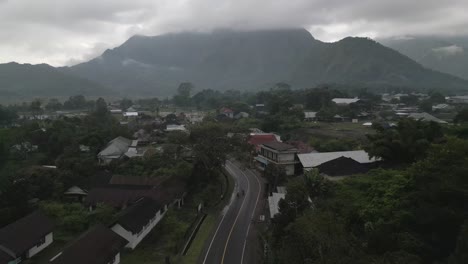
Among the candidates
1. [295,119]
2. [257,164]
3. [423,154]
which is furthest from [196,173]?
[295,119]

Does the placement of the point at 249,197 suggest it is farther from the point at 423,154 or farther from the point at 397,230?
the point at 397,230

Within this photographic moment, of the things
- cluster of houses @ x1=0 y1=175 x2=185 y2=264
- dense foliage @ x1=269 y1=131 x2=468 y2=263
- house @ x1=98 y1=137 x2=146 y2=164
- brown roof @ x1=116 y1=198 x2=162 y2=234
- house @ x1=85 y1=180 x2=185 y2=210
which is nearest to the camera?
dense foliage @ x1=269 y1=131 x2=468 y2=263

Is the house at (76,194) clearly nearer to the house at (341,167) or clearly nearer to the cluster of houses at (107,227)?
the cluster of houses at (107,227)

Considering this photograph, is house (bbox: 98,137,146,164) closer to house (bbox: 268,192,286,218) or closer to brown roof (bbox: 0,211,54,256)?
brown roof (bbox: 0,211,54,256)

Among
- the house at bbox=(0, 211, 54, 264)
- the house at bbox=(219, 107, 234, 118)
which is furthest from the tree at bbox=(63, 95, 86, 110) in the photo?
the house at bbox=(0, 211, 54, 264)

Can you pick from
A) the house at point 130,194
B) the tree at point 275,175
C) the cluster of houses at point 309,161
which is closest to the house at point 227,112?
the cluster of houses at point 309,161

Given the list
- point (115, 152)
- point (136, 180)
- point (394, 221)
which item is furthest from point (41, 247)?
point (115, 152)

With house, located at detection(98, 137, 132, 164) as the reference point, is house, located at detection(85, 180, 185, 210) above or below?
below
